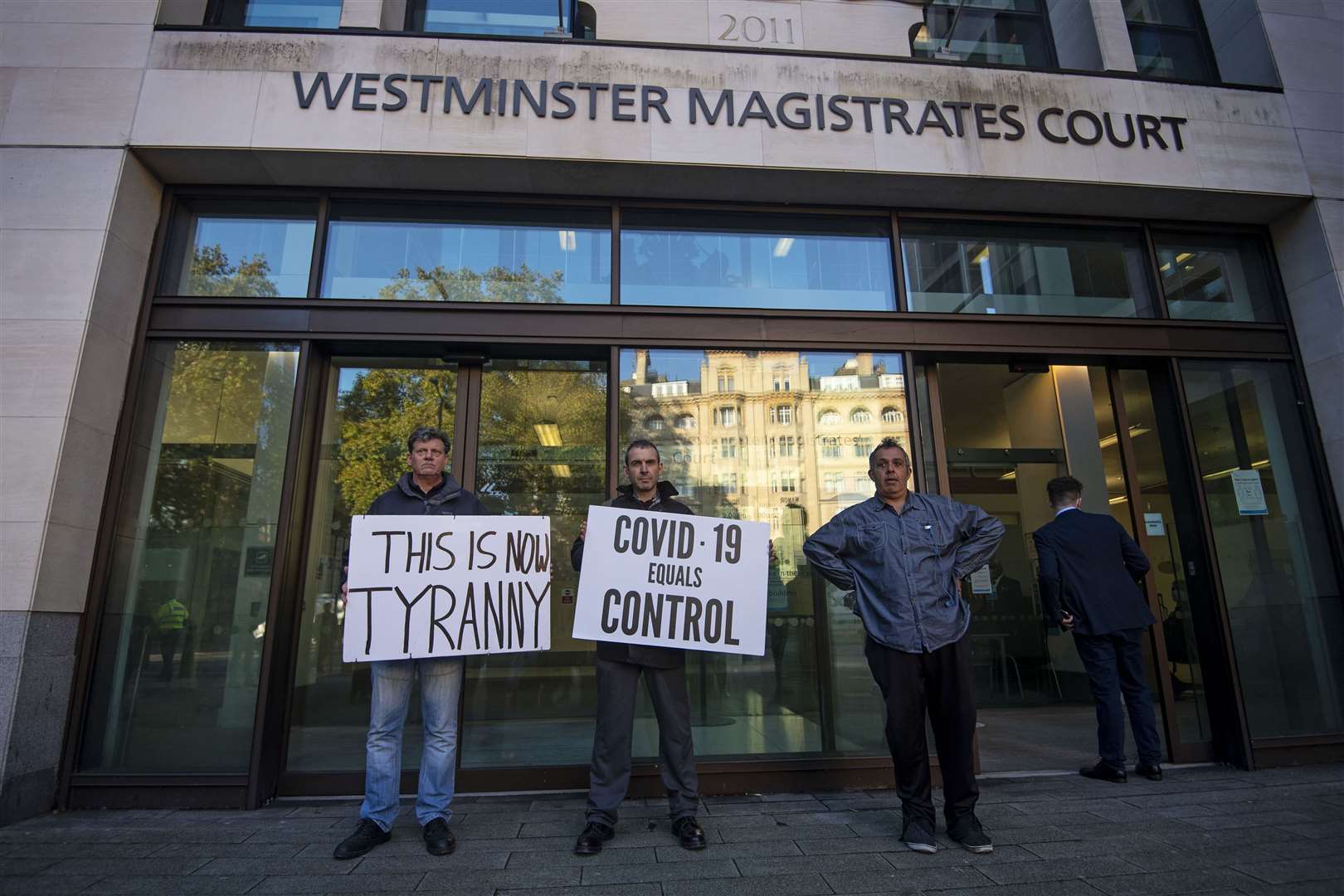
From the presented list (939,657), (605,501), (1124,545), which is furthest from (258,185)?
(1124,545)

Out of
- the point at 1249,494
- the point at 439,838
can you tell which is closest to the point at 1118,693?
the point at 1249,494

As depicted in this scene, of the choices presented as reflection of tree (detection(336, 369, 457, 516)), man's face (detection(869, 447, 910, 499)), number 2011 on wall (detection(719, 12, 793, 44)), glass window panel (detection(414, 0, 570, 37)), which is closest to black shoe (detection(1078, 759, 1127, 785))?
man's face (detection(869, 447, 910, 499))

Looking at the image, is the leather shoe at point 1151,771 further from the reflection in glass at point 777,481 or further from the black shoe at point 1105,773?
the reflection in glass at point 777,481

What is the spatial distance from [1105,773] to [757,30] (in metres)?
6.30

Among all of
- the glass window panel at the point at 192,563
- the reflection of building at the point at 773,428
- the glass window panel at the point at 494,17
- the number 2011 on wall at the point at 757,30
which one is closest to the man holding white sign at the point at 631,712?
the reflection of building at the point at 773,428

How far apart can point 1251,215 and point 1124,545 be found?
3355mm

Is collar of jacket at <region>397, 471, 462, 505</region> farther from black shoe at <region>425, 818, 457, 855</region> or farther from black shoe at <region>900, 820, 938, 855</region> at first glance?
black shoe at <region>900, 820, 938, 855</region>

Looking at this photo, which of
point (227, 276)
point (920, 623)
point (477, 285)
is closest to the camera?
point (920, 623)

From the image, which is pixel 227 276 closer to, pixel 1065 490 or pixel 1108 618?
pixel 1065 490

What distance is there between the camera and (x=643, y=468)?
3.94 m

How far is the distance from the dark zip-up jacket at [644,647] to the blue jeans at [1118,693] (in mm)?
2973

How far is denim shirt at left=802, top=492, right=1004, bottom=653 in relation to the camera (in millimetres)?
3627

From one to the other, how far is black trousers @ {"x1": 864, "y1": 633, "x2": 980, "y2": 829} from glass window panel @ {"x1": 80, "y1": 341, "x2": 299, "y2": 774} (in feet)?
13.2

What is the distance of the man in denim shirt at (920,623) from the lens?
358 cm
